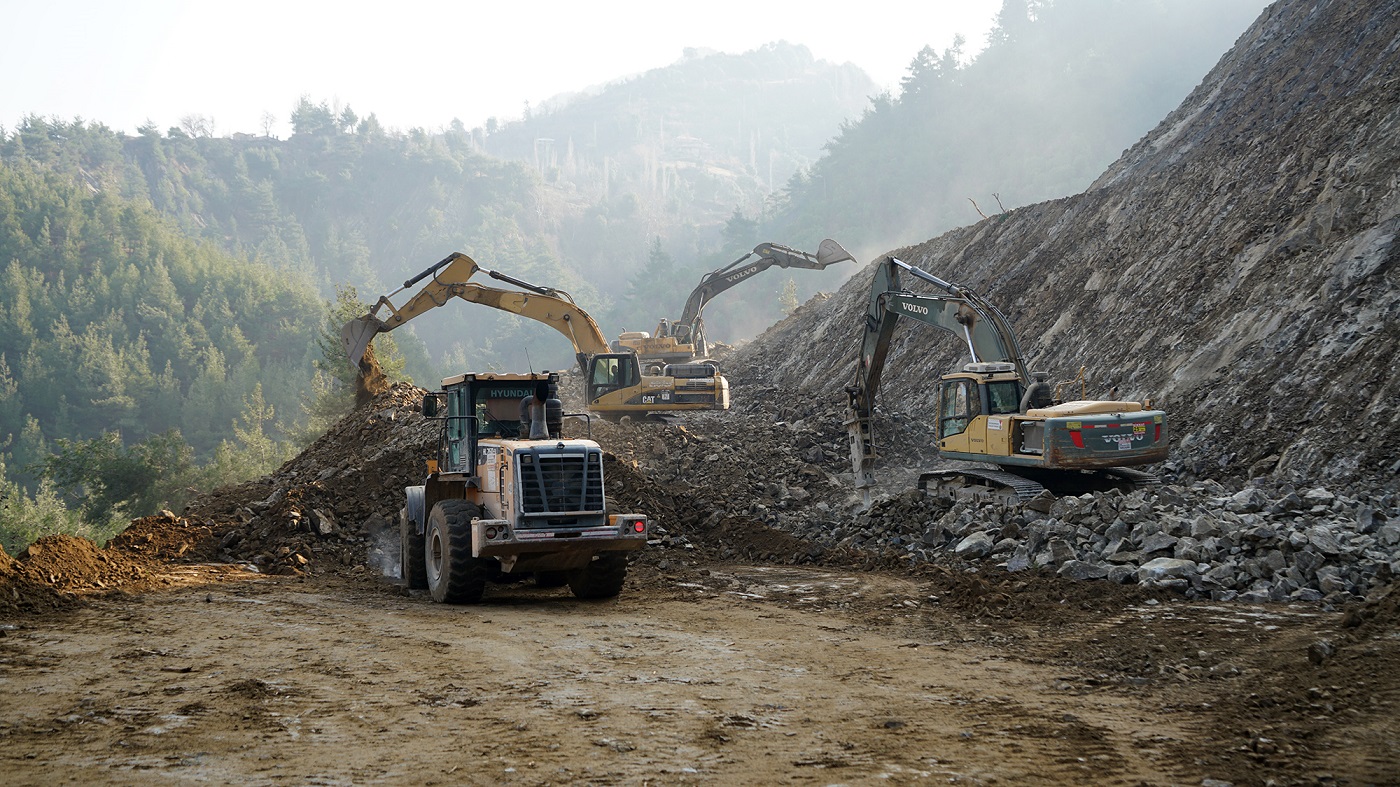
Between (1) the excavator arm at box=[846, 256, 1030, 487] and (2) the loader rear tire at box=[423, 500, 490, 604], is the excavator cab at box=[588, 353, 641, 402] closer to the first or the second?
(1) the excavator arm at box=[846, 256, 1030, 487]

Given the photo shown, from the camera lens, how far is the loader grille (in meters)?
9.60

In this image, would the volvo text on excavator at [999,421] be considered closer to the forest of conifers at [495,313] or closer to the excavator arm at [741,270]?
the excavator arm at [741,270]

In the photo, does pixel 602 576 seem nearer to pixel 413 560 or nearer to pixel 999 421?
pixel 413 560

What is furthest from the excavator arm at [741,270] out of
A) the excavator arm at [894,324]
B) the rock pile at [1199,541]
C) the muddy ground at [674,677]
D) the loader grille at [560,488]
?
the loader grille at [560,488]

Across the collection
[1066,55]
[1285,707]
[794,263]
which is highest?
[1066,55]

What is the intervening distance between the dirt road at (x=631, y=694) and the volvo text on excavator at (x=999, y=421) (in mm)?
3937

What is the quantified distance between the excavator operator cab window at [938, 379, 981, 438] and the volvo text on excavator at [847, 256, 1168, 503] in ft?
0.05

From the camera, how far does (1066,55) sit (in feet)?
345

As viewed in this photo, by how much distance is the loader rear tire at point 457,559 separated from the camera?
1000cm

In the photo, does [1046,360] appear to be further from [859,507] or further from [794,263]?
[794,263]

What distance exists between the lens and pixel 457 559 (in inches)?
394

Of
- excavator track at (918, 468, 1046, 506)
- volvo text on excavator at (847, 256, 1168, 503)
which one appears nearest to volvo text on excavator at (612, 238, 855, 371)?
volvo text on excavator at (847, 256, 1168, 503)

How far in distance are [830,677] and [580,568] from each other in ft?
12.6

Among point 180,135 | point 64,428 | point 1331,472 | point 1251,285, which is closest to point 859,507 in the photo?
point 1331,472
